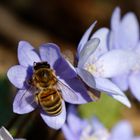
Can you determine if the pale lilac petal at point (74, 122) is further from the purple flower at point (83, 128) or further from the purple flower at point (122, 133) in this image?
the purple flower at point (122, 133)

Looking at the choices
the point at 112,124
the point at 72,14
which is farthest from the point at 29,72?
the point at 72,14

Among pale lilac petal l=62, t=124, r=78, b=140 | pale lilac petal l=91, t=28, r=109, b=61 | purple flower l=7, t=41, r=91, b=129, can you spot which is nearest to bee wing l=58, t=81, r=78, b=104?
purple flower l=7, t=41, r=91, b=129

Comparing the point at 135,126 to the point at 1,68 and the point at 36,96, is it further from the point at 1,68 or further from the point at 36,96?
the point at 36,96

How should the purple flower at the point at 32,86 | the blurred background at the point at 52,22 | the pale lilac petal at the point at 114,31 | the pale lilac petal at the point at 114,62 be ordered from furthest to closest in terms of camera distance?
the blurred background at the point at 52,22
the pale lilac petal at the point at 114,31
the pale lilac petal at the point at 114,62
the purple flower at the point at 32,86

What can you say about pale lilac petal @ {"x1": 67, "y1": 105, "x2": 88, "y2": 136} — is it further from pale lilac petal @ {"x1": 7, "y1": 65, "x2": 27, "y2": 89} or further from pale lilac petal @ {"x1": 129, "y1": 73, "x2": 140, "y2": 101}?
pale lilac petal @ {"x1": 7, "y1": 65, "x2": 27, "y2": 89}

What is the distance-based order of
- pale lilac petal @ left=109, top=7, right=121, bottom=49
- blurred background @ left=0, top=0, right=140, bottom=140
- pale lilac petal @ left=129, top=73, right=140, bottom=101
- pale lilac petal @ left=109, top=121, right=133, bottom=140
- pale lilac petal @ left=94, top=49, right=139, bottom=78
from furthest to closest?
blurred background @ left=0, top=0, right=140, bottom=140, pale lilac petal @ left=109, top=121, right=133, bottom=140, pale lilac petal @ left=129, top=73, right=140, bottom=101, pale lilac petal @ left=109, top=7, right=121, bottom=49, pale lilac petal @ left=94, top=49, right=139, bottom=78

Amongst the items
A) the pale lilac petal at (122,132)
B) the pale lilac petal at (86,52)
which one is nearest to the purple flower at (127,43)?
the pale lilac petal at (122,132)
